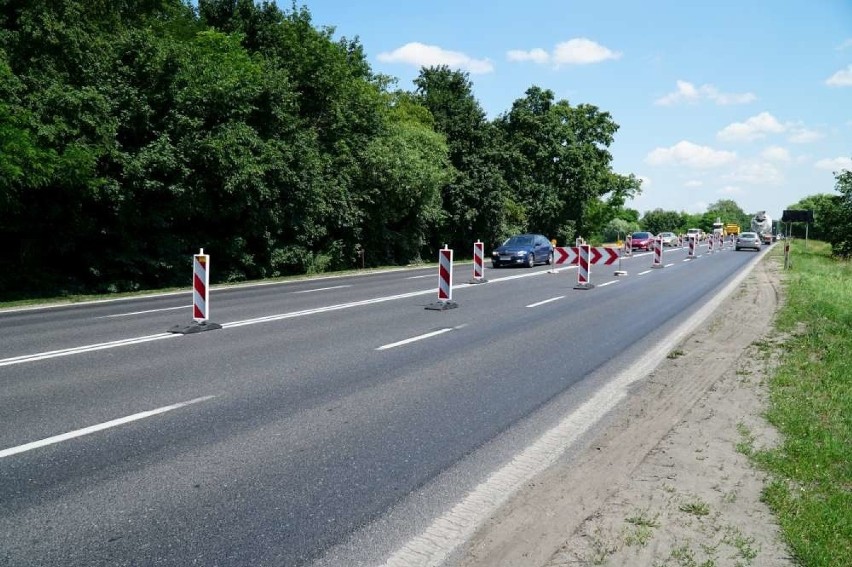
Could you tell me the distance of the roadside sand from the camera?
11.6ft

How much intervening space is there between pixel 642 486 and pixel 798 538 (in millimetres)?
1044

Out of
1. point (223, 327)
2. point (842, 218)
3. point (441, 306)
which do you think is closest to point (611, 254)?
point (441, 306)

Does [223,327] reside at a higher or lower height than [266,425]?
higher

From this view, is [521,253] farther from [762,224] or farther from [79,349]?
[762,224]

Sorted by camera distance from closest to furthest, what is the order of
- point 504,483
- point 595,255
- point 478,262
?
point 504,483 → point 478,262 → point 595,255

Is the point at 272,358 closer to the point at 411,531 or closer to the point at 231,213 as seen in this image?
the point at 411,531

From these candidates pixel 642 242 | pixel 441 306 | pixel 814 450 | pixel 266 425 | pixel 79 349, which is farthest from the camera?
pixel 642 242

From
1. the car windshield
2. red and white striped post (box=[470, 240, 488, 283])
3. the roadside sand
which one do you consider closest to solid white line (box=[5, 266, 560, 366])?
red and white striped post (box=[470, 240, 488, 283])

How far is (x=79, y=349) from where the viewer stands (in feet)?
30.8

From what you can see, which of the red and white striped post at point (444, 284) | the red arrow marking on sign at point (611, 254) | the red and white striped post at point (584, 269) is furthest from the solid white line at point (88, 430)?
the red arrow marking on sign at point (611, 254)

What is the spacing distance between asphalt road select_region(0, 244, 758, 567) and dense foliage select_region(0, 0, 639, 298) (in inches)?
346

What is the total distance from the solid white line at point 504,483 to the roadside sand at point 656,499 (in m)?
0.13

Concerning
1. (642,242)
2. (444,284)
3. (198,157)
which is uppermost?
(198,157)

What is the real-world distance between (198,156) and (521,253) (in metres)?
15.9
